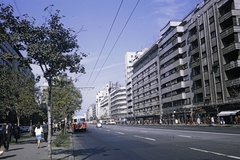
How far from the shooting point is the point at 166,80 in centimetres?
7844

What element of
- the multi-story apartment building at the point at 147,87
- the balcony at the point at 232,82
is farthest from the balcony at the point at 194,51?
the multi-story apartment building at the point at 147,87

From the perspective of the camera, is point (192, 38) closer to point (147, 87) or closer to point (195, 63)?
point (195, 63)

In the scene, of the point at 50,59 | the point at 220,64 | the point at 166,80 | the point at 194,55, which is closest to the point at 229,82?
the point at 220,64

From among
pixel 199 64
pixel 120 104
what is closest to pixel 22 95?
pixel 199 64

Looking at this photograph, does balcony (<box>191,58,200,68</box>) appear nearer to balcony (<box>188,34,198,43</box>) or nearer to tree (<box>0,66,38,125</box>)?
balcony (<box>188,34,198,43</box>)

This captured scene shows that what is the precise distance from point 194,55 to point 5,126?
4962 centimetres

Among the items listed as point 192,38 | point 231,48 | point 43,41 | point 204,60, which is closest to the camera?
point 43,41

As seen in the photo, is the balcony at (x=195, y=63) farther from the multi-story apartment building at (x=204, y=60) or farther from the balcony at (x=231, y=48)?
the balcony at (x=231, y=48)

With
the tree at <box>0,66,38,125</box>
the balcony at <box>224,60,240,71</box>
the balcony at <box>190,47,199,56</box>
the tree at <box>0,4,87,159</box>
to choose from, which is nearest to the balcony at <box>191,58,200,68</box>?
the balcony at <box>190,47,199,56</box>

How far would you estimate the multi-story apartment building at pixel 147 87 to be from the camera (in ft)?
293

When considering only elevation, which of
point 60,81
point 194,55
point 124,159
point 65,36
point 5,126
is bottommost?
point 124,159

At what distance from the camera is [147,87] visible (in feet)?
326

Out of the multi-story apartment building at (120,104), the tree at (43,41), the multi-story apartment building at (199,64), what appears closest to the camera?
the tree at (43,41)

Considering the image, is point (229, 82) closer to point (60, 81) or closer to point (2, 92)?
point (2, 92)
